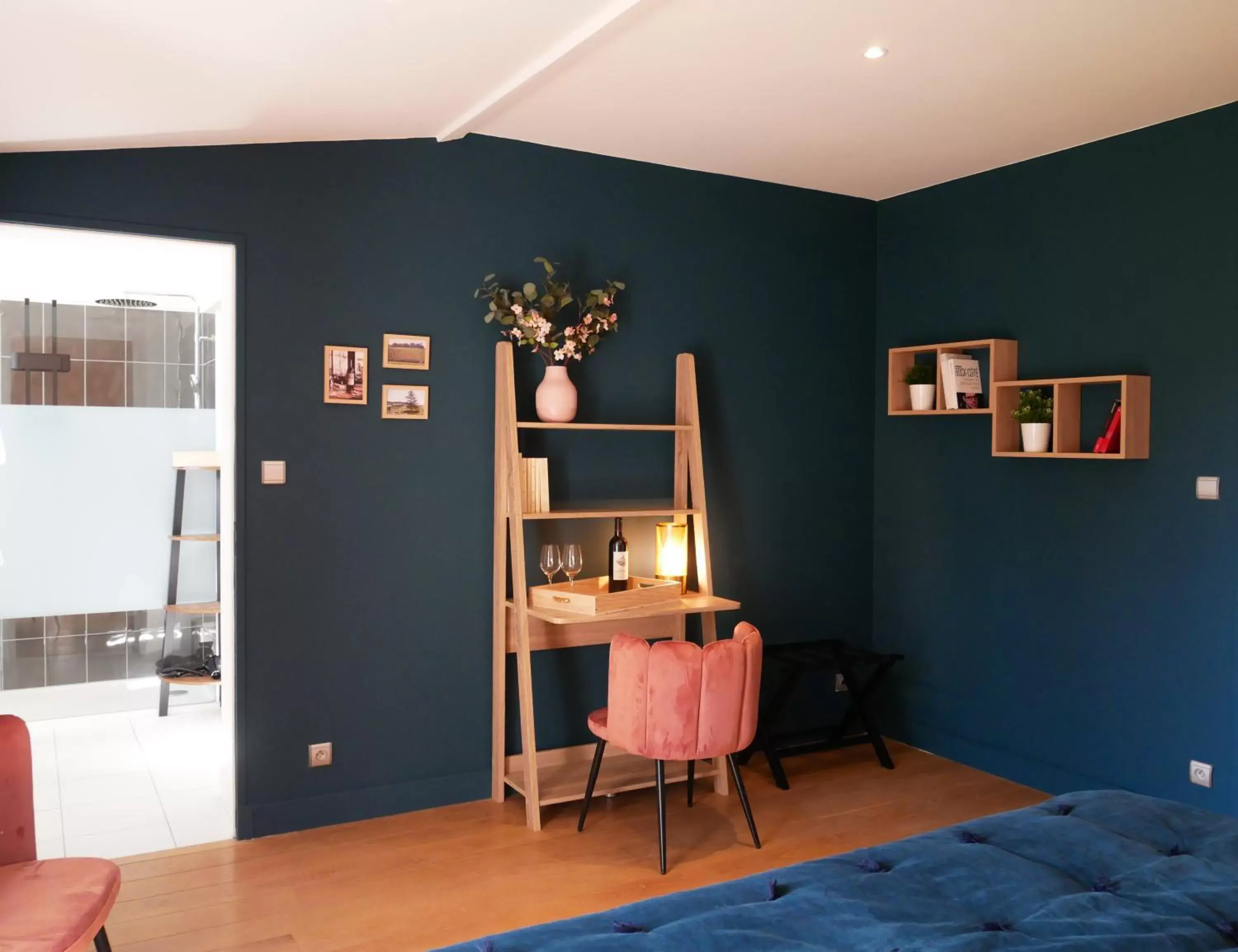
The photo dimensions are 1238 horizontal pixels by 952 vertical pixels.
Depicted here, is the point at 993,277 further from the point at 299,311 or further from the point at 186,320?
the point at 186,320

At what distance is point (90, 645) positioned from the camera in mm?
5570

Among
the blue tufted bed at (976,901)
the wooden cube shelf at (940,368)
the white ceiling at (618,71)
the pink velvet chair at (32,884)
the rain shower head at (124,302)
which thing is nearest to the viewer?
the blue tufted bed at (976,901)

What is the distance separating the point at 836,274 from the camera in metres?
5.01

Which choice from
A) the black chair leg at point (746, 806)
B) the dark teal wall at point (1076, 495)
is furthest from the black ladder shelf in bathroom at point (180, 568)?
the dark teal wall at point (1076, 495)

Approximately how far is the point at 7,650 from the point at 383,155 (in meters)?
3.52

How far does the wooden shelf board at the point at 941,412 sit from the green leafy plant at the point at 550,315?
4.86ft

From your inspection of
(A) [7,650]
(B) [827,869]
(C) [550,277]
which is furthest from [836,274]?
(A) [7,650]

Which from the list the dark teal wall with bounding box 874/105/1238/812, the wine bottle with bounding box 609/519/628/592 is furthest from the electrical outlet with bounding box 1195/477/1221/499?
the wine bottle with bounding box 609/519/628/592

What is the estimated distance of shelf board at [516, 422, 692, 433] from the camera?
3.98m

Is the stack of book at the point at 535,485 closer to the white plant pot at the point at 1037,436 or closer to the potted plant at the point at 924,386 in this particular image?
the potted plant at the point at 924,386

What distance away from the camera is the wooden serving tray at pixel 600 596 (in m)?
3.79

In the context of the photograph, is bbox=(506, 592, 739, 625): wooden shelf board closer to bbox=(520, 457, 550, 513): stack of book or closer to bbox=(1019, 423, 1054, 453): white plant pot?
bbox=(520, 457, 550, 513): stack of book

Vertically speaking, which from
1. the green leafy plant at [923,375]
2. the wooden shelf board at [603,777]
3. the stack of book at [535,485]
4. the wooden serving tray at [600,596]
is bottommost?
the wooden shelf board at [603,777]

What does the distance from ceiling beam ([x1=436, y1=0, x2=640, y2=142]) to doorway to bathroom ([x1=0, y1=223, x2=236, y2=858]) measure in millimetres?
1683
